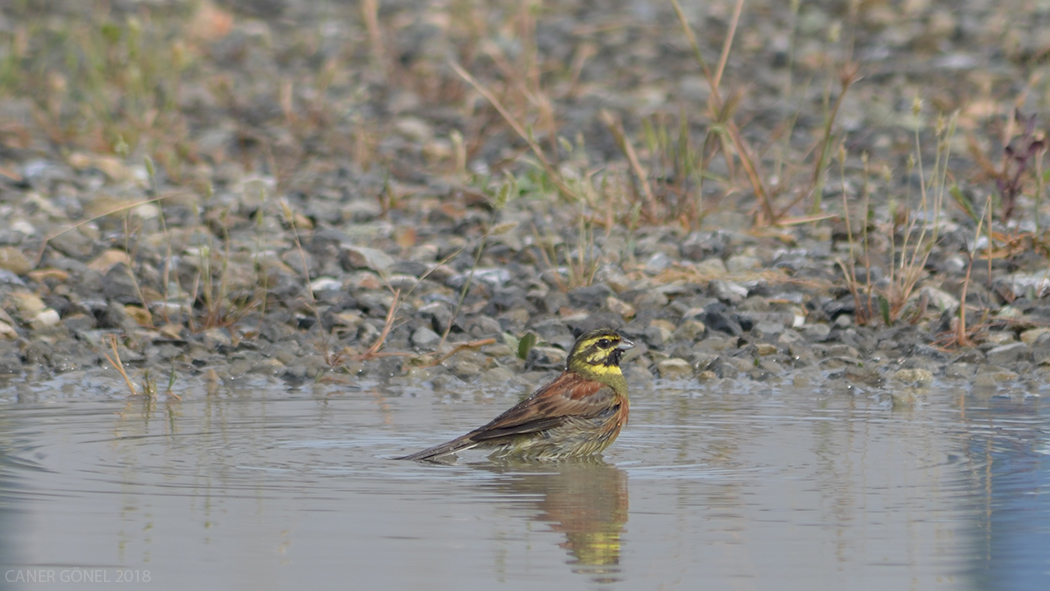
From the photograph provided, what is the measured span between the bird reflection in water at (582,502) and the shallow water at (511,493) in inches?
0.6

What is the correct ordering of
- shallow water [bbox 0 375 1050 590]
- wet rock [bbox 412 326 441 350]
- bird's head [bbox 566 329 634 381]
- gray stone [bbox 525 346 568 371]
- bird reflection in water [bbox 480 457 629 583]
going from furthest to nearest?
wet rock [bbox 412 326 441 350] < gray stone [bbox 525 346 568 371] < bird's head [bbox 566 329 634 381] < bird reflection in water [bbox 480 457 629 583] < shallow water [bbox 0 375 1050 590]

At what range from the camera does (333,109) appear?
1458 cm

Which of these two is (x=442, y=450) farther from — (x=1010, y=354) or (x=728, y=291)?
(x=1010, y=354)

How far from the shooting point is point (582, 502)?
529cm

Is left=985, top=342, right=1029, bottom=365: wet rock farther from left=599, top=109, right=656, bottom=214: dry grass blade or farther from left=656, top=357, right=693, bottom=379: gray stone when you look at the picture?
left=599, top=109, right=656, bottom=214: dry grass blade

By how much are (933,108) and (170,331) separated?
8.54 metres

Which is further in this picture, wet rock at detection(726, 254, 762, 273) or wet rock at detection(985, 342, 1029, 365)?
wet rock at detection(726, 254, 762, 273)

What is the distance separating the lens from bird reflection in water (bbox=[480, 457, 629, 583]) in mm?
4310

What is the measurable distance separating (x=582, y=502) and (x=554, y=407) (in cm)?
134

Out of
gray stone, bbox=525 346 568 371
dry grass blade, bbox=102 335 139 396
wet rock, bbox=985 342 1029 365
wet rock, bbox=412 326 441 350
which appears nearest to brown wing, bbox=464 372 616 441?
gray stone, bbox=525 346 568 371

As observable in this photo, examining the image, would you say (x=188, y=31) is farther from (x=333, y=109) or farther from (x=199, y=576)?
(x=199, y=576)

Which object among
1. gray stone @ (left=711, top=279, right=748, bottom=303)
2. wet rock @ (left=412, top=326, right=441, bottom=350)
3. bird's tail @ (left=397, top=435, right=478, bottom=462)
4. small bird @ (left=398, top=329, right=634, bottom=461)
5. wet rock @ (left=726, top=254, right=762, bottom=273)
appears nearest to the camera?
bird's tail @ (left=397, top=435, right=478, bottom=462)

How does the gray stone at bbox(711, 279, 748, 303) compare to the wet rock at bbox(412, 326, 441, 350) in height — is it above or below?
above

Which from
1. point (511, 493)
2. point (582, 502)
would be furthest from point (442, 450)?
point (582, 502)
